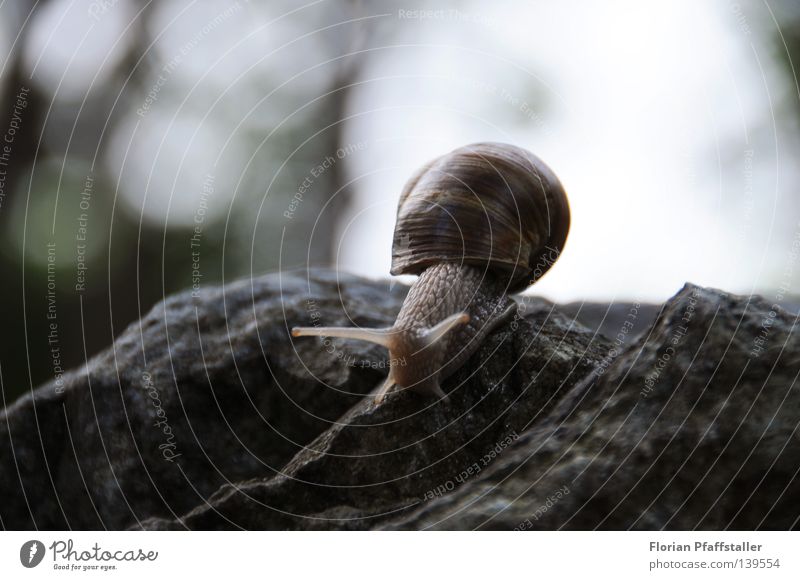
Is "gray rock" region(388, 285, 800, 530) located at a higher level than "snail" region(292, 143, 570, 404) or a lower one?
lower

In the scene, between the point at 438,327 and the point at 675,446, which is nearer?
the point at 675,446

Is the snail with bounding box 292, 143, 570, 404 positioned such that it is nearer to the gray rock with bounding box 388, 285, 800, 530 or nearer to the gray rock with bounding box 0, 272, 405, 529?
the gray rock with bounding box 0, 272, 405, 529

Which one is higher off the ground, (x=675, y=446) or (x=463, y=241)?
(x=463, y=241)

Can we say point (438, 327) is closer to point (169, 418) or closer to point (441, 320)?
point (441, 320)

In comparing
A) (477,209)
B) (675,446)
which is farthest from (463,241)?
(675,446)

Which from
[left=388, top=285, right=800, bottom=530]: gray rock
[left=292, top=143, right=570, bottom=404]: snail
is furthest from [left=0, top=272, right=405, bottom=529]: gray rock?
[left=388, top=285, right=800, bottom=530]: gray rock

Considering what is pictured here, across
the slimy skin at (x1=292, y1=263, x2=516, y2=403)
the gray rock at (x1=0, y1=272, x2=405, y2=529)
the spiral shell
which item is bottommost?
the gray rock at (x1=0, y1=272, x2=405, y2=529)

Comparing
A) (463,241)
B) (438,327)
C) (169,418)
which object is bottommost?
(169,418)
